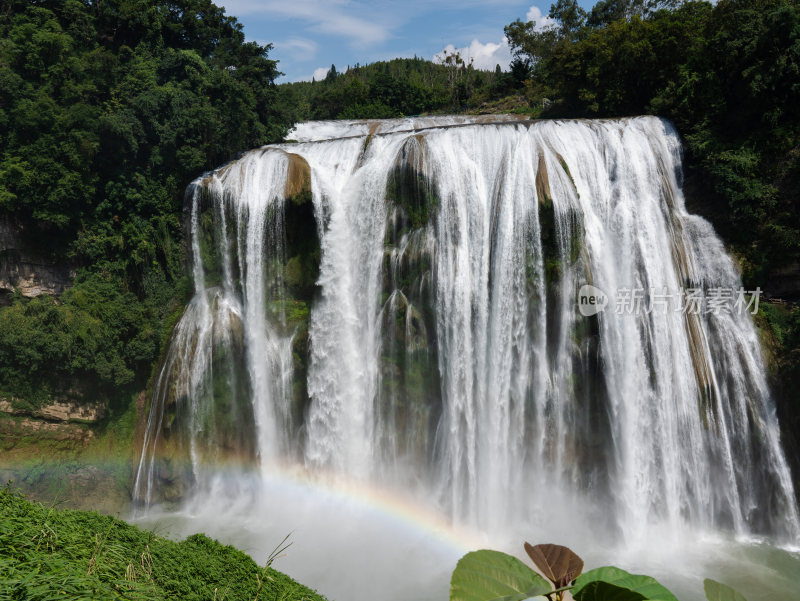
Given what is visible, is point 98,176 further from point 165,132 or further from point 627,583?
point 627,583

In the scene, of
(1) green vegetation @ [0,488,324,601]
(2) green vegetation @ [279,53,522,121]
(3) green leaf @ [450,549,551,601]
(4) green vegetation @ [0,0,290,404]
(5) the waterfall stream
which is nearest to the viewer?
(3) green leaf @ [450,549,551,601]

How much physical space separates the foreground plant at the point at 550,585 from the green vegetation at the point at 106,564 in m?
2.78

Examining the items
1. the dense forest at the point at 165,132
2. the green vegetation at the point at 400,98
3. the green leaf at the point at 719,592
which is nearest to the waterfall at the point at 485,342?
the dense forest at the point at 165,132

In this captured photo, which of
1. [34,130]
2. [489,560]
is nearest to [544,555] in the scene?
[489,560]

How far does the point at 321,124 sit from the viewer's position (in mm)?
23984

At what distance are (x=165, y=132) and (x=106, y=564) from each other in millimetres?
14668

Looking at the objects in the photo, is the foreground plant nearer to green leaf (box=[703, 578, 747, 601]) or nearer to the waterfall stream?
green leaf (box=[703, 578, 747, 601])

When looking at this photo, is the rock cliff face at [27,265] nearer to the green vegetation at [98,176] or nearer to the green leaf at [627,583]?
the green vegetation at [98,176]

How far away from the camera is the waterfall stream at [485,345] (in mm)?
11594

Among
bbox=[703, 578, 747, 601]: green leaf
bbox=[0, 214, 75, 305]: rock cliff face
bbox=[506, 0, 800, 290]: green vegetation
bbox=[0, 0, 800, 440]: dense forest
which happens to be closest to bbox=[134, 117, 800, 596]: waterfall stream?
bbox=[506, 0, 800, 290]: green vegetation

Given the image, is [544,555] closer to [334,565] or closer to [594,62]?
[334,565]

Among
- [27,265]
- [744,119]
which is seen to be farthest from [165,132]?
[744,119]

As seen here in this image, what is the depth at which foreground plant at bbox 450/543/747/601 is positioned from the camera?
1.05 meters

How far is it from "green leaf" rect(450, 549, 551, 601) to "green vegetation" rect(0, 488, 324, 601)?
9.11 feet
